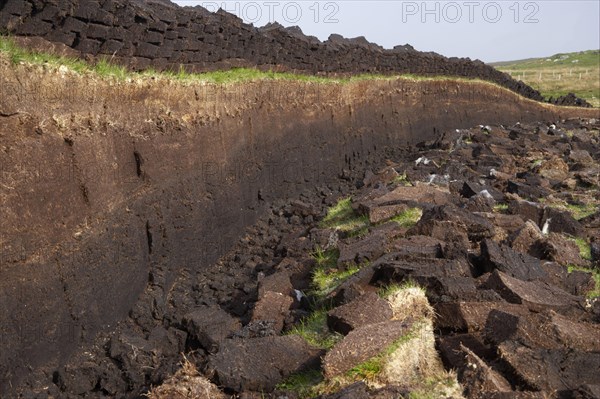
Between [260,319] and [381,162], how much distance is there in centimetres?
1081

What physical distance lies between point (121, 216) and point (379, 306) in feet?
9.20

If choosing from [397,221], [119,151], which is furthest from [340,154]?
[119,151]

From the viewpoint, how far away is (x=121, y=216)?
6555mm

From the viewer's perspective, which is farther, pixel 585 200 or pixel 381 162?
pixel 381 162

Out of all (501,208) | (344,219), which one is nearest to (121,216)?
(344,219)

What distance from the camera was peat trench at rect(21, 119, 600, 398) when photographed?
4414mm

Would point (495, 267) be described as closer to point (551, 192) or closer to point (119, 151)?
point (119, 151)

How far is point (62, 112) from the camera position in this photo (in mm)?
5863

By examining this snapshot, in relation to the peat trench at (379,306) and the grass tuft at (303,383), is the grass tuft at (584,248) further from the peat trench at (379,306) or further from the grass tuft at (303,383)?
the grass tuft at (303,383)

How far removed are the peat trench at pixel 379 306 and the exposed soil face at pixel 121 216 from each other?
0.04m

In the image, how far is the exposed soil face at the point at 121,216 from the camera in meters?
5.18

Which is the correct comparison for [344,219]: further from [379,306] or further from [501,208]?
[379,306]

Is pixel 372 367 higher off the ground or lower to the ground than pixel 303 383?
higher

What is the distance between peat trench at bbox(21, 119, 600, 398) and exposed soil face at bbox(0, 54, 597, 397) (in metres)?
0.04
